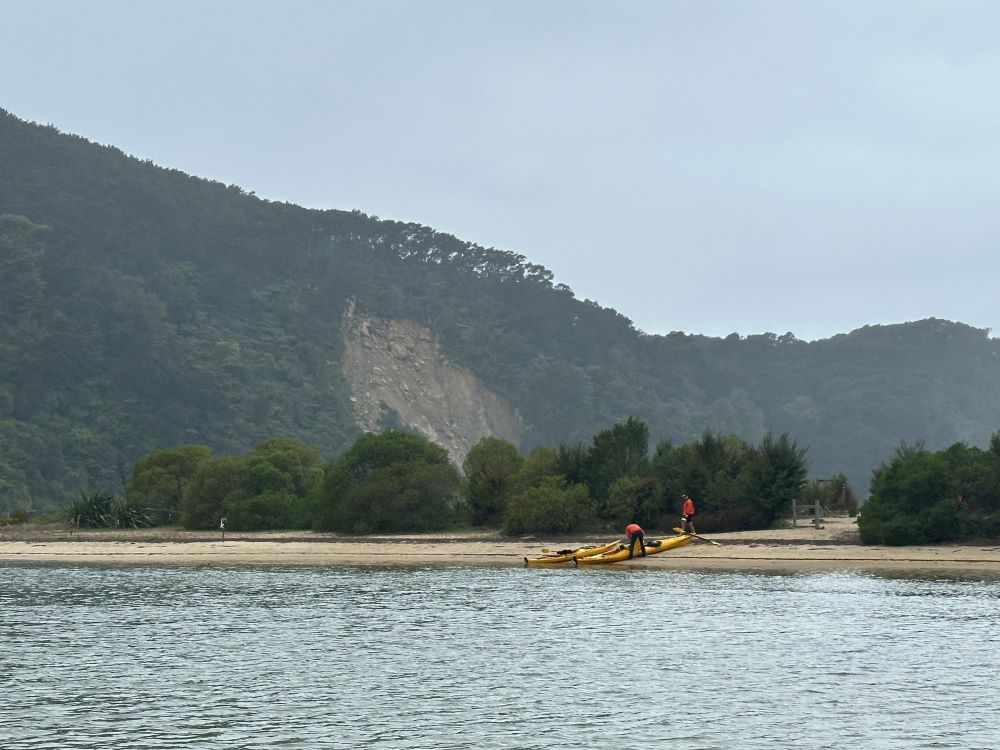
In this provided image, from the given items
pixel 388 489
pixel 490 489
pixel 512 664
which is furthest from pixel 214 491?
pixel 512 664

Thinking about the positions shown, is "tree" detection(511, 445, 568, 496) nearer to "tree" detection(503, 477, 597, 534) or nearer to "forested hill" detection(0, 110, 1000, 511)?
"tree" detection(503, 477, 597, 534)

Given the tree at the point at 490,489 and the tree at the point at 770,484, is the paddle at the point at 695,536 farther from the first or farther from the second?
the tree at the point at 490,489

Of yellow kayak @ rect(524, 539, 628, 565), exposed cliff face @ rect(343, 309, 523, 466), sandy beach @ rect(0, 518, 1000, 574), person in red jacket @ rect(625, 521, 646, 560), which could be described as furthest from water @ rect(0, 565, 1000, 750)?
exposed cliff face @ rect(343, 309, 523, 466)

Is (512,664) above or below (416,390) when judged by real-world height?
below

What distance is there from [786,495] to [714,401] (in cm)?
12644

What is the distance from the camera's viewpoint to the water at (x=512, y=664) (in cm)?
1579

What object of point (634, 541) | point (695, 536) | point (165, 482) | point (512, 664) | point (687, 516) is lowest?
point (512, 664)

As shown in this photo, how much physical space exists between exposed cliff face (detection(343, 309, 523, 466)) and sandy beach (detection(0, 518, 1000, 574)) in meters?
78.6

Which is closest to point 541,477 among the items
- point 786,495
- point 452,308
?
point 786,495

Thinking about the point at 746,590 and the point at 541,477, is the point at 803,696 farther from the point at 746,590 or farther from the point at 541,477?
the point at 541,477

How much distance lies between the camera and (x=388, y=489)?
1934 inches

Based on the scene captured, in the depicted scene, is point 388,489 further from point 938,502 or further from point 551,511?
point 938,502

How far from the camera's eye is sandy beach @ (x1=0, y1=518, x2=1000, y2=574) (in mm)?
35594

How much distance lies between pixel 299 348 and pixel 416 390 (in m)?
13.9
